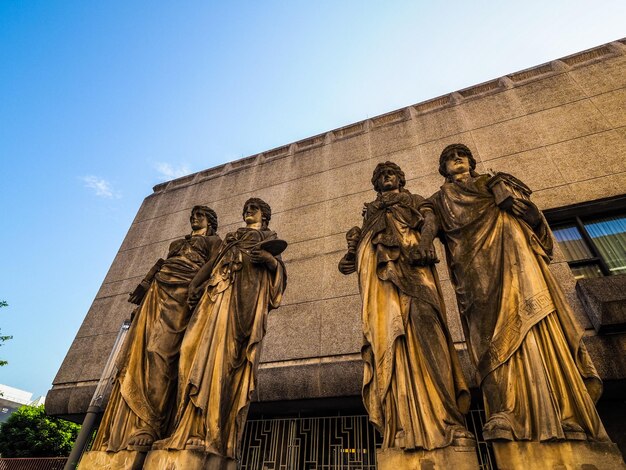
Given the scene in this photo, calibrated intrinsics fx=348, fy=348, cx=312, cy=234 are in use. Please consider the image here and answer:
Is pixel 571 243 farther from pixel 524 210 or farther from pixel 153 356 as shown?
pixel 153 356

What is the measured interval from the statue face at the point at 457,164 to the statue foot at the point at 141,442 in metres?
4.75

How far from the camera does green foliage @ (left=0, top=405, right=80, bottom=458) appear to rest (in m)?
14.4

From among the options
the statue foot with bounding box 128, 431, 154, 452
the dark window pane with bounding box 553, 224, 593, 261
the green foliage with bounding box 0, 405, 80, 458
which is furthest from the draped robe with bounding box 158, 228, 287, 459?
the green foliage with bounding box 0, 405, 80, 458

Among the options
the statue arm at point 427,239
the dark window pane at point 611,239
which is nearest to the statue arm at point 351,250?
the statue arm at point 427,239

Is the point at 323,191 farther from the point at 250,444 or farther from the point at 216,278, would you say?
the point at 250,444

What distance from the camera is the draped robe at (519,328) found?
254 centimetres

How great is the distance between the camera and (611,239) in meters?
6.10

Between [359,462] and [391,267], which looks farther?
[359,462]

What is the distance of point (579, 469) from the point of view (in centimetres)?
222

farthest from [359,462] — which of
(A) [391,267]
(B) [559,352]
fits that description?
(B) [559,352]

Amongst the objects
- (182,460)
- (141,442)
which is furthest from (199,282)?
(182,460)

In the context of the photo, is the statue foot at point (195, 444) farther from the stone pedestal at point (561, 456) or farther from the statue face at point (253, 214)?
the statue face at point (253, 214)

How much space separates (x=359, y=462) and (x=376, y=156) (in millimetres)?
6710

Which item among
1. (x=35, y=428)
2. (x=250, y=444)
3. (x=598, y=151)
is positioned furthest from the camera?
(x=35, y=428)
